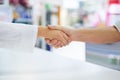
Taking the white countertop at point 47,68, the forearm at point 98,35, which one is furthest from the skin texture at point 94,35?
the white countertop at point 47,68

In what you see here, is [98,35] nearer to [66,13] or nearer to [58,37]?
[58,37]

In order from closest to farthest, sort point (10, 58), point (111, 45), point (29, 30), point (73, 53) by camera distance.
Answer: point (29, 30), point (111, 45), point (10, 58), point (73, 53)

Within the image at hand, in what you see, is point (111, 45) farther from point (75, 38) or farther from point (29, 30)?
point (29, 30)

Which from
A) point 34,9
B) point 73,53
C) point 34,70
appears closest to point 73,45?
point 73,53

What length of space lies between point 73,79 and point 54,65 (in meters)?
0.20

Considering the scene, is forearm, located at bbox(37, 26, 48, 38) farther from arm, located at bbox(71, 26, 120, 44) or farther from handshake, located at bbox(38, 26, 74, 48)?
arm, located at bbox(71, 26, 120, 44)

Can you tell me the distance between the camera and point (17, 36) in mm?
916

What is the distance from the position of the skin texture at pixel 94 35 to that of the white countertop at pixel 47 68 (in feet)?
0.36

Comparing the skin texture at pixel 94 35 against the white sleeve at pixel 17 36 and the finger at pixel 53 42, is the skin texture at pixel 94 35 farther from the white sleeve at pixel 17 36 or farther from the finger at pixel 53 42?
the white sleeve at pixel 17 36

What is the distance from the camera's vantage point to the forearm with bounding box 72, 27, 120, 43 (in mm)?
985

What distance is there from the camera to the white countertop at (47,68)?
3.25 ft

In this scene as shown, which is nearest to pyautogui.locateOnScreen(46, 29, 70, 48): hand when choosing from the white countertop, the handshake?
the handshake

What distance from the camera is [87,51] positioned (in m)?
1.16

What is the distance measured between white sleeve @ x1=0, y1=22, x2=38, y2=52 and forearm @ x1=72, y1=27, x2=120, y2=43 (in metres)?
0.22
